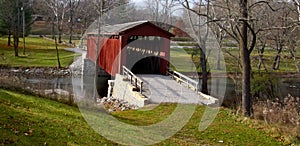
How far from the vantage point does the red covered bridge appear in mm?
17344

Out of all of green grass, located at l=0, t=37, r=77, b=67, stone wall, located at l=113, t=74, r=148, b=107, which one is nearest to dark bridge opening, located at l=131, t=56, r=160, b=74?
stone wall, located at l=113, t=74, r=148, b=107

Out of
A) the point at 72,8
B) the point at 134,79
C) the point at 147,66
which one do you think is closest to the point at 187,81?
the point at 134,79

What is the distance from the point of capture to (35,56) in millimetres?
32812

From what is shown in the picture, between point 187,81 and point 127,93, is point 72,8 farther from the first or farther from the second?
point 187,81

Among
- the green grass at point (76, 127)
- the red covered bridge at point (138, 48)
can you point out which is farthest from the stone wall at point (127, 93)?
the red covered bridge at point (138, 48)

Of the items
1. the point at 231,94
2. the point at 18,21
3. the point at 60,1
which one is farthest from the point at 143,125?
the point at 60,1

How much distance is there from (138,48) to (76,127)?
545 inches

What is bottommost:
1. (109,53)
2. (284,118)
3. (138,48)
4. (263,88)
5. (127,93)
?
(284,118)

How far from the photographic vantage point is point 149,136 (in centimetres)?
789

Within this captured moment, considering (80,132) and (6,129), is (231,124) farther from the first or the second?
(6,129)

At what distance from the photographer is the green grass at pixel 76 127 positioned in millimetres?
6018

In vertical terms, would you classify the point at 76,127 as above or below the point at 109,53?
below

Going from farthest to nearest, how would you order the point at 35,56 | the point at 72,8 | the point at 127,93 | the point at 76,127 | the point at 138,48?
1. the point at 72,8
2. the point at 35,56
3. the point at 138,48
4. the point at 127,93
5. the point at 76,127

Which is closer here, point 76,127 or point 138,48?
point 76,127
